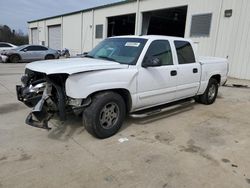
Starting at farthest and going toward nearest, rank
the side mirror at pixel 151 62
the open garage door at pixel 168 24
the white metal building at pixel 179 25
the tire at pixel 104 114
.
Answer: the open garage door at pixel 168 24
the white metal building at pixel 179 25
the side mirror at pixel 151 62
the tire at pixel 104 114

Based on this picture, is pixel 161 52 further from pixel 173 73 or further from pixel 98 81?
pixel 98 81

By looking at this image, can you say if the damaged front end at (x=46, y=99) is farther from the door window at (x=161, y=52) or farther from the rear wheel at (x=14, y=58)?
the rear wheel at (x=14, y=58)

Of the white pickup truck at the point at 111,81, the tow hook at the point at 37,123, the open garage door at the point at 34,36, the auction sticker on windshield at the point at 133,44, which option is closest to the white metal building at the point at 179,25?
the open garage door at the point at 34,36

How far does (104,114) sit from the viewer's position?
4.01 metres

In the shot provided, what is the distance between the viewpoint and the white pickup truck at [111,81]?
369cm

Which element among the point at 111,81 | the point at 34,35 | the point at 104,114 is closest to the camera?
the point at 111,81

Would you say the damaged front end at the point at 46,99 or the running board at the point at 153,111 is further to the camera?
the running board at the point at 153,111

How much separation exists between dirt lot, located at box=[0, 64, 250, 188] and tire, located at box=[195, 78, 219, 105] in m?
1.22

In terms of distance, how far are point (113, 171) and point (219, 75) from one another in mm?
4873

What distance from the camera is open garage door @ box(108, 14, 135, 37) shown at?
21698 mm

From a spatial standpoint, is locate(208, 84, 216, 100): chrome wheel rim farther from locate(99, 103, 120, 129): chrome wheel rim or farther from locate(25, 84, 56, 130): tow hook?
locate(25, 84, 56, 130): tow hook

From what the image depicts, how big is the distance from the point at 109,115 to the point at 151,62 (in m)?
1.25

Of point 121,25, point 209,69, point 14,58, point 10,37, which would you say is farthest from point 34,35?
point 209,69

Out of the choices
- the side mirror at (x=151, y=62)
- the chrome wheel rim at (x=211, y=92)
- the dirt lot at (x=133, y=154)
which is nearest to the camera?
the dirt lot at (x=133, y=154)
